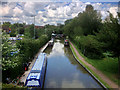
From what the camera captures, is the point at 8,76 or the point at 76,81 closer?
the point at 8,76

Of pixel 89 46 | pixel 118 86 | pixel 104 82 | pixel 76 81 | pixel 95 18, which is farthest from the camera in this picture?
pixel 95 18

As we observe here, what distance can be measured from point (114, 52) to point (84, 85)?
476 cm

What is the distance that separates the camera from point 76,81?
12070mm

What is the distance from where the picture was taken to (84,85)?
11.2 meters

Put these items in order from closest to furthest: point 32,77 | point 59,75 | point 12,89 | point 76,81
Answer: point 12,89 < point 32,77 < point 76,81 < point 59,75

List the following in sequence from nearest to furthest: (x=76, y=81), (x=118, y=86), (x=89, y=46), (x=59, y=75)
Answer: (x=118, y=86) → (x=76, y=81) → (x=59, y=75) → (x=89, y=46)

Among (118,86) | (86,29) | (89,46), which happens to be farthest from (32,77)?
(86,29)

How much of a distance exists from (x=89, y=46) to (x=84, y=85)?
10495mm

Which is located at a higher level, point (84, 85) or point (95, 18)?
point (95, 18)

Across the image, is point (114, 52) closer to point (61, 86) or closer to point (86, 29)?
point (61, 86)

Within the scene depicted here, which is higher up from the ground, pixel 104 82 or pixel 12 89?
pixel 12 89

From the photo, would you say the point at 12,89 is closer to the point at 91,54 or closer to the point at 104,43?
the point at 104,43

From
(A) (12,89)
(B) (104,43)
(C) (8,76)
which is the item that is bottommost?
→ (C) (8,76)

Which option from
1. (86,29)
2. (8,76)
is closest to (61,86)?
(8,76)
